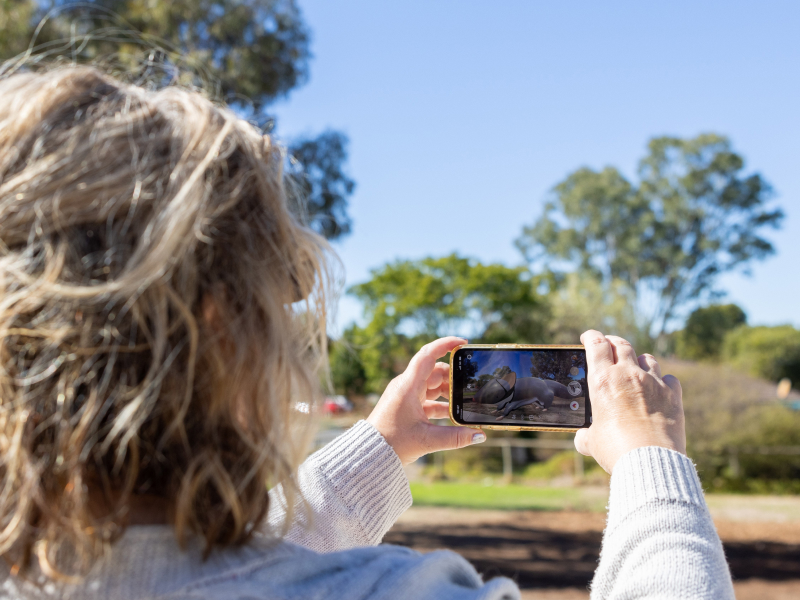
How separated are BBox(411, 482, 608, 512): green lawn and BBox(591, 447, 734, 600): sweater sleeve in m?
10.7

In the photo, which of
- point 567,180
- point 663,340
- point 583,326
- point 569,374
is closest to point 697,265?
point 663,340

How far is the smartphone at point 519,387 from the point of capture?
63.1 inches

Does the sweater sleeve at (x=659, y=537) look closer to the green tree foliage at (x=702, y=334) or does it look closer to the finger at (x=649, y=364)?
the finger at (x=649, y=364)

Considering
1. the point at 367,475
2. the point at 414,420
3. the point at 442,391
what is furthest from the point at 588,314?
the point at 367,475

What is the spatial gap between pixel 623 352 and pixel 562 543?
29.0ft

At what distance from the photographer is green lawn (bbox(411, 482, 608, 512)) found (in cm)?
1255

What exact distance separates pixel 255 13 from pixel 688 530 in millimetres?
8082

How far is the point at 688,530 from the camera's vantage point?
3.08 ft

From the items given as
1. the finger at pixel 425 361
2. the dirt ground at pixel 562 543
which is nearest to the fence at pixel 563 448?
the dirt ground at pixel 562 543

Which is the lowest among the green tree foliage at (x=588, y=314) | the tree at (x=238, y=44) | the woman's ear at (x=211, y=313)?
the woman's ear at (x=211, y=313)

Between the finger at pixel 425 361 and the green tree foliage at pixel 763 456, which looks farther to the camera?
the green tree foliage at pixel 763 456

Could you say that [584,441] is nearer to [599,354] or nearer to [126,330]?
[599,354]

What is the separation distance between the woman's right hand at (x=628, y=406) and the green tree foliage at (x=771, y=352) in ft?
103

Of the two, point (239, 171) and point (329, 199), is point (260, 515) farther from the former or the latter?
point (329, 199)
